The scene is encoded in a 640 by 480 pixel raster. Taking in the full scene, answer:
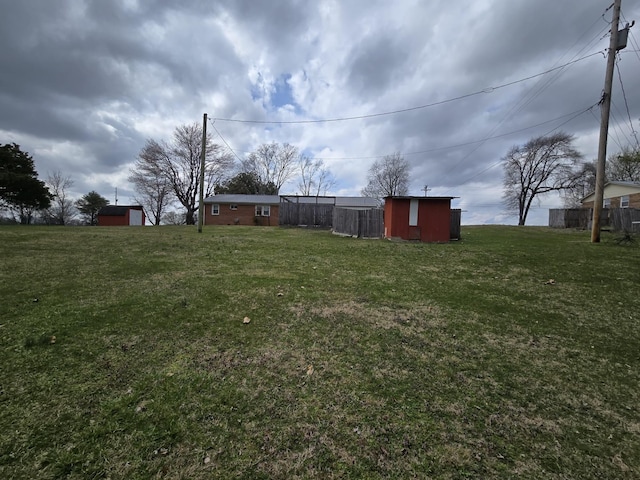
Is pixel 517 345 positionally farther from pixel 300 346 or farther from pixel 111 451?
pixel 111 451

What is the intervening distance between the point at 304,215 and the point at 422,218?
1210 cm

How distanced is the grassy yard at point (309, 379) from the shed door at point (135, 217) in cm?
3525

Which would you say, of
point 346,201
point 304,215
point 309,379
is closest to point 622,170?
point 346,201

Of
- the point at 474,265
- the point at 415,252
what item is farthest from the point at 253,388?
the point at 415,252

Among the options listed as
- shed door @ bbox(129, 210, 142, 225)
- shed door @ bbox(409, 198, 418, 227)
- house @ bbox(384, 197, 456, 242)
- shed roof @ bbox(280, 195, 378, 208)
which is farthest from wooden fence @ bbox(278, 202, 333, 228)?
shed door @ bbox(129, 210, 142, 225)

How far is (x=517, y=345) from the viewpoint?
3881 mm

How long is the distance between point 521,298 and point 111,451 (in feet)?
21.3

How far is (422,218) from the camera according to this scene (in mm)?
14680

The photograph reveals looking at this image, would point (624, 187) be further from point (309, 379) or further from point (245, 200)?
point (309, 379)

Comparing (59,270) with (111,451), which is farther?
(59,270)

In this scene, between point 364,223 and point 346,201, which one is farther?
point 346,201

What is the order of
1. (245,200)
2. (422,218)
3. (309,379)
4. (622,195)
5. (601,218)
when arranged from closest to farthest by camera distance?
(309,379) → (422,218) → (601,218) → (622,195) → (245,200)

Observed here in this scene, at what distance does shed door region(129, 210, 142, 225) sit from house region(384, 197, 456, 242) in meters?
34.9

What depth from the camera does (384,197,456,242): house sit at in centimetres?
1462
